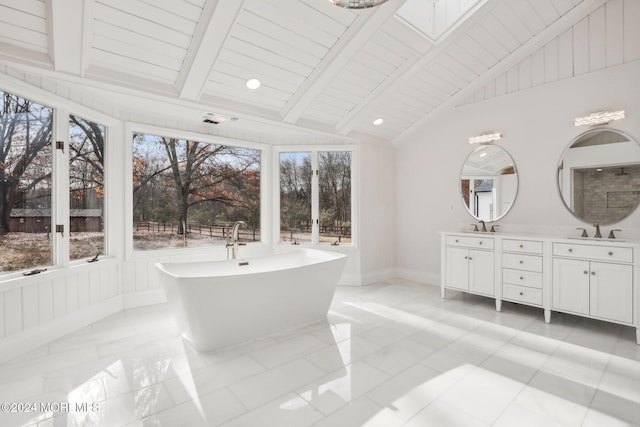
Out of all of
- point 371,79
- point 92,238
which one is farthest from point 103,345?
point 371,79

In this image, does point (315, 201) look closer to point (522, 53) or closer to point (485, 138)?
point (485, 138)

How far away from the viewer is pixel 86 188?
3.38 m

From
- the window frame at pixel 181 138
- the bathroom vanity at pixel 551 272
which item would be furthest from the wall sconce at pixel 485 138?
the window frame at pixel 181 138

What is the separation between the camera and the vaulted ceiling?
239 centimetres

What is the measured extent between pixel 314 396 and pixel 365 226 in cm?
316

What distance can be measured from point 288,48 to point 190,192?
7.60 ft

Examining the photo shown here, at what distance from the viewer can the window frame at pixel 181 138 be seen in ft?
12.3

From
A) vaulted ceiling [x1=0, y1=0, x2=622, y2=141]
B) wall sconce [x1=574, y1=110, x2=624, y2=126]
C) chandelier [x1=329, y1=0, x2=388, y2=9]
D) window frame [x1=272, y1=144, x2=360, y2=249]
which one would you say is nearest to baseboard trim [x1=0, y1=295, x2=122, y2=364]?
vaulted ceiling [x1=0, y1=0, x2=622, y2=141]

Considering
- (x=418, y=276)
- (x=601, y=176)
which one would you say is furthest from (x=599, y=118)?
(x=418, y=276)

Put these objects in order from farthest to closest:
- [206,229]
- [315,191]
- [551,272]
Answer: [315,191]
[206,229]
[551,272]

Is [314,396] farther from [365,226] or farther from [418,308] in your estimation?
[365,226]

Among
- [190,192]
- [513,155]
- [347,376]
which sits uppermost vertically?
[513,155]

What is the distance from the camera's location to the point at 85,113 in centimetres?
323

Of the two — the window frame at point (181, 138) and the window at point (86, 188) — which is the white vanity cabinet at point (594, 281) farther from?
the window at point (86, 188)
